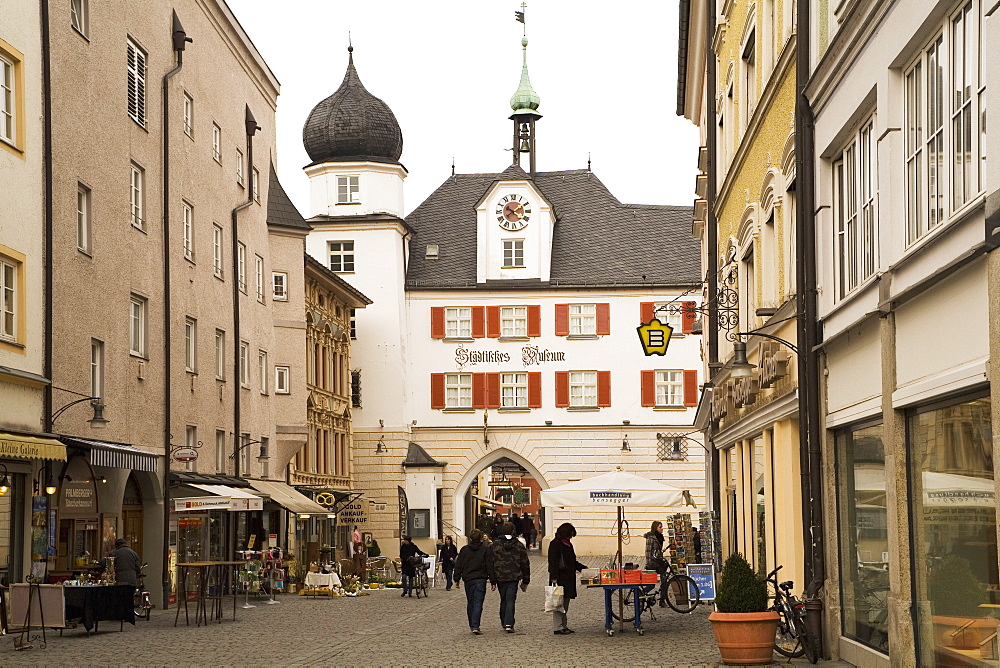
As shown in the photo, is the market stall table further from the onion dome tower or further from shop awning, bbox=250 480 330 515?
the onion dome tower

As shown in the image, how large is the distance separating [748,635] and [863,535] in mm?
1654

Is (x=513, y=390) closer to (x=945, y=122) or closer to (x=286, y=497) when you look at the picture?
(x=286, y=497)

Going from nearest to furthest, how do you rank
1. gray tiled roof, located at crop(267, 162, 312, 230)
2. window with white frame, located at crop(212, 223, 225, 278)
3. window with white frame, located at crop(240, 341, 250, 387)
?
1. window with white frame, located at crop(212, 223, 225, 278)
2. window with white frame, located at crop(240, 341, 250, 387)
3. gray tiled roof, located at crop(267, 162, 312, 230)

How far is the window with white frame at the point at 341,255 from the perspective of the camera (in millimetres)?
58781

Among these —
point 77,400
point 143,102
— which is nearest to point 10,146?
point 77,400

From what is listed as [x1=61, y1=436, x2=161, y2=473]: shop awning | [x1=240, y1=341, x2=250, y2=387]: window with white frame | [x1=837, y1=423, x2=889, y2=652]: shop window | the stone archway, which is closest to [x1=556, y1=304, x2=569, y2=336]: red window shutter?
the stone archway

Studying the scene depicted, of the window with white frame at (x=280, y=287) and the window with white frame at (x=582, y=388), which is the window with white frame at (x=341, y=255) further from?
the window with white frame at (x=280, y=287)

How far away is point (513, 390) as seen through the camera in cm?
5906

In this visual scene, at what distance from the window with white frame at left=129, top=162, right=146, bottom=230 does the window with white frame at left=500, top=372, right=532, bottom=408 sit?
103 feet

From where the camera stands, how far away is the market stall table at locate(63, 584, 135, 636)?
21578 millimetres

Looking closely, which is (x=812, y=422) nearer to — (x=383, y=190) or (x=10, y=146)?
(x=10, y=146)

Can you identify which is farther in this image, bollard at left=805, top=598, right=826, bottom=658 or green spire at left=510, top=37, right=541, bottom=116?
green spire at left=510, top=37, right=541, bottom=116

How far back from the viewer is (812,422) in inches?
625

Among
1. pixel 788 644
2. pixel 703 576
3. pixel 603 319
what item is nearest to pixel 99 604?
pixel 703 576
